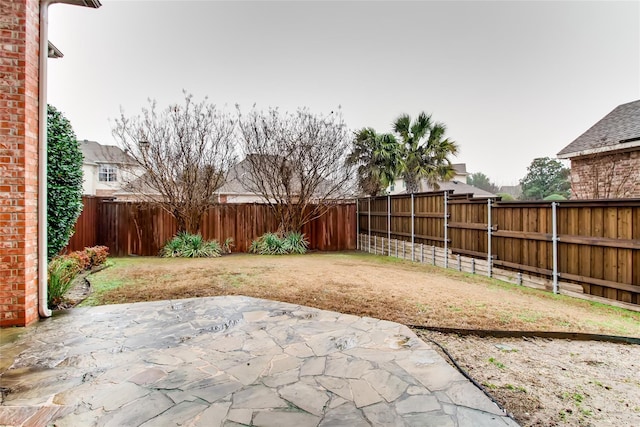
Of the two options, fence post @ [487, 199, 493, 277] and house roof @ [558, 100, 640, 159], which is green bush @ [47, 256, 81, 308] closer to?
fence post @ [487, 199, 493, 277]

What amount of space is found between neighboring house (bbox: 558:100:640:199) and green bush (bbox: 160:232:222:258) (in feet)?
39.9

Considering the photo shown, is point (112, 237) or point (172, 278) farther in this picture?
point (112, 237)

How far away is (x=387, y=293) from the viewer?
16.4ft

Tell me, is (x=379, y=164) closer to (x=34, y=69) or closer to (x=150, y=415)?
Result: (x=34, y=69)

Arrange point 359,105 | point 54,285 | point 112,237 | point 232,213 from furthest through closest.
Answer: point 359,105, point 232,213, point 112,237, point 54,285

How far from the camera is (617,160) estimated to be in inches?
373

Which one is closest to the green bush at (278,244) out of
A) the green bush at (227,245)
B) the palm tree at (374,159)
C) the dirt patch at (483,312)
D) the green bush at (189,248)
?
the green bush at (227,245)

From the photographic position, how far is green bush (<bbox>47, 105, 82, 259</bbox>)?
15.5 feet

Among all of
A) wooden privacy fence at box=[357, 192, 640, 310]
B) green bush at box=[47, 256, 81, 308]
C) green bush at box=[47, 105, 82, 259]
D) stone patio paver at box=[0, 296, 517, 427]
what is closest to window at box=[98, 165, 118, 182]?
green bush at box=[47, 105, 82, 259]

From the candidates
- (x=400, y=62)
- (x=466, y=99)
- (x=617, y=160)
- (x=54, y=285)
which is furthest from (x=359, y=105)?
(x=54, y=285)

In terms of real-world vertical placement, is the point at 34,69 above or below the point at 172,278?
above

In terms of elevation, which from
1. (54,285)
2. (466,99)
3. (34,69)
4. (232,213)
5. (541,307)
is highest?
(466,99)

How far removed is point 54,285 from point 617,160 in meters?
13.7

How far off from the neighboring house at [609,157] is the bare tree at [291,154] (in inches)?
309
